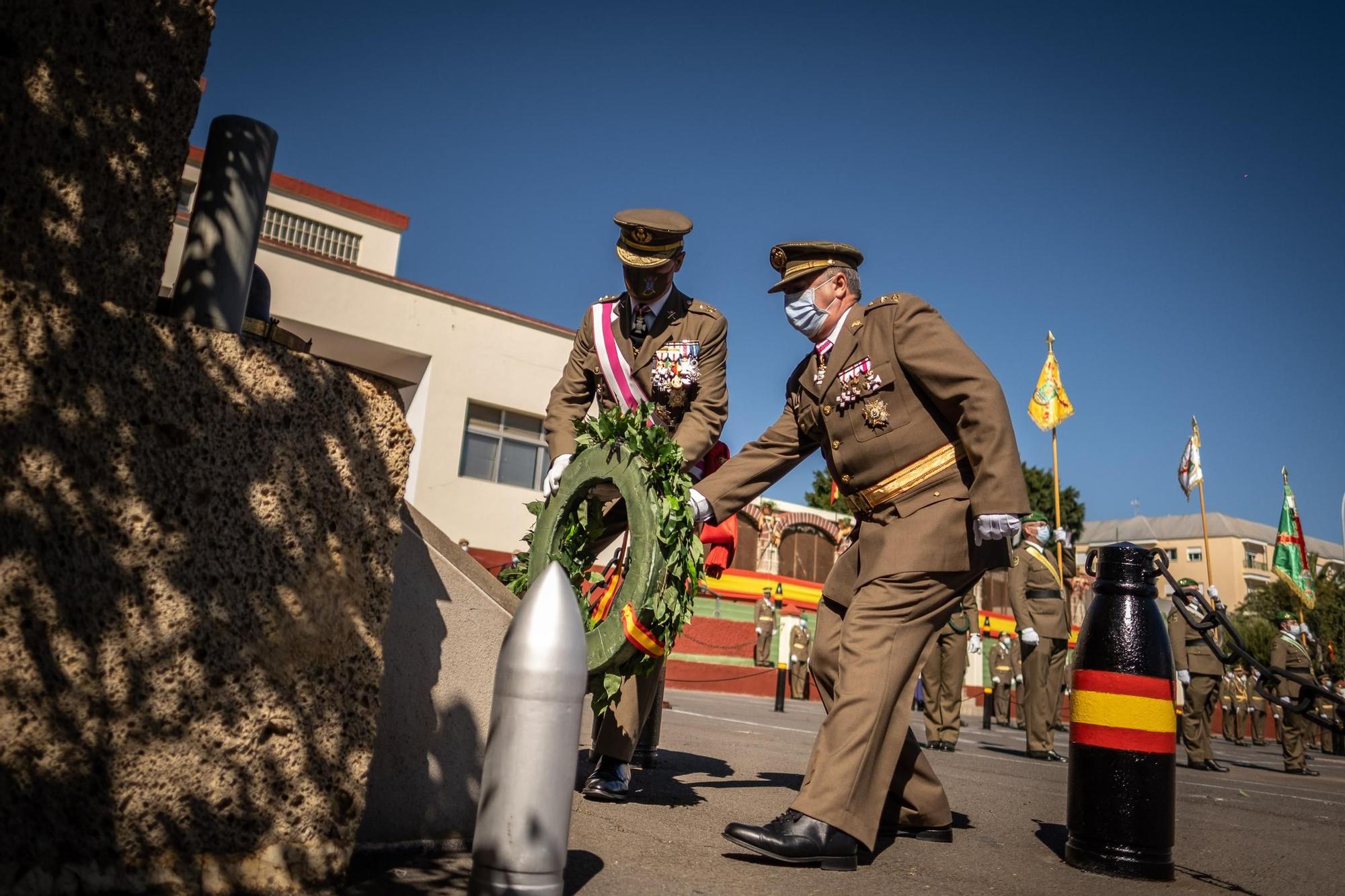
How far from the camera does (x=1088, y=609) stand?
146 inches

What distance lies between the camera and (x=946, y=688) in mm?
10281

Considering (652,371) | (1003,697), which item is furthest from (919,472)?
(1003,697)

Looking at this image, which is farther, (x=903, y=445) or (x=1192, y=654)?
(x=1192, y=654)

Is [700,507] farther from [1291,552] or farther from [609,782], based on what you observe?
[1291,552]

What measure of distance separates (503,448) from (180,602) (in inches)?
955

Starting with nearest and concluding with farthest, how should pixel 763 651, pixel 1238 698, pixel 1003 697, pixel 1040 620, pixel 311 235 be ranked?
1. pixel 1040 620
2. pixel 1003 697
3. pixel 1238 698
4. pixel 763 651
5. pixel 311 235

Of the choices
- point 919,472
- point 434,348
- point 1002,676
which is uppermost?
point 434,348

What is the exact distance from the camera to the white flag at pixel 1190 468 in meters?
26.9

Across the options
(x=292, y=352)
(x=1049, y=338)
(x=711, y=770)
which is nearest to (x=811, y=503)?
(x=1049, y=338)

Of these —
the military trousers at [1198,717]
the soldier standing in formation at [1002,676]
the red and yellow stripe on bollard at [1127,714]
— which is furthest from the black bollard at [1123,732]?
the soldier standing in formation at [1002,676]

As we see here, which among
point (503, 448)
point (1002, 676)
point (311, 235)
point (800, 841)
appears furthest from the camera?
point (311, 235)

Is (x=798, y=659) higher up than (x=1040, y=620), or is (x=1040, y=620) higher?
(x=1040, y=620)

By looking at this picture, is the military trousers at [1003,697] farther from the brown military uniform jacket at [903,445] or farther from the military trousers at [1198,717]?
the brown military uniform jacket at [903,445]

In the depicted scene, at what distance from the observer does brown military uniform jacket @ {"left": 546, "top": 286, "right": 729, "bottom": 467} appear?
184 inches
